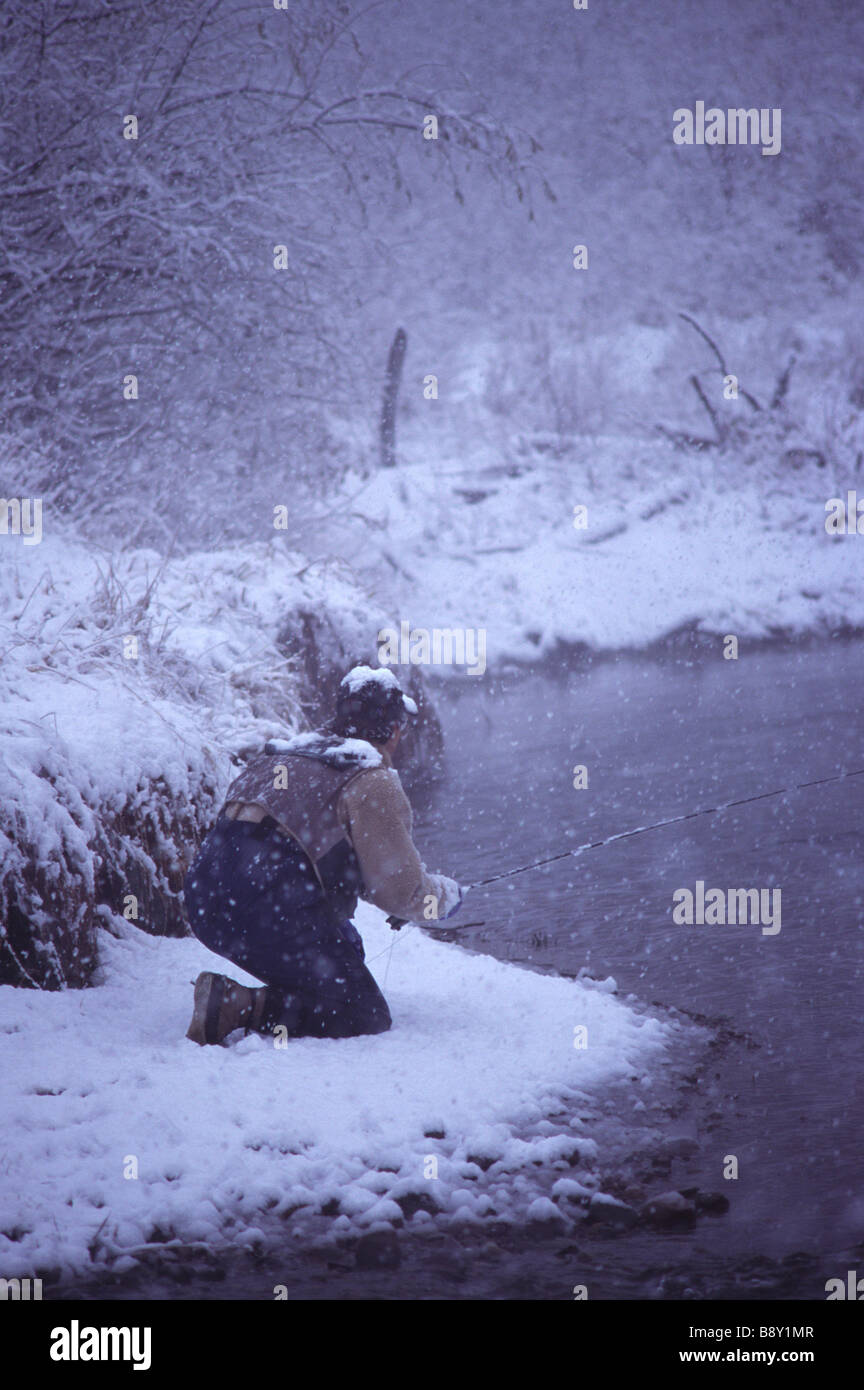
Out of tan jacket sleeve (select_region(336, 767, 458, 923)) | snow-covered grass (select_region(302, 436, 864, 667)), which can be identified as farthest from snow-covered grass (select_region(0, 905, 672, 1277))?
snow-covered grass (select_region(302, 436, 864, 667))

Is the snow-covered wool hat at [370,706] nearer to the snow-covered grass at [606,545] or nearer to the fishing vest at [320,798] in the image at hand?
the fishing vest at [320,798]

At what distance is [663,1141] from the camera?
127 inches

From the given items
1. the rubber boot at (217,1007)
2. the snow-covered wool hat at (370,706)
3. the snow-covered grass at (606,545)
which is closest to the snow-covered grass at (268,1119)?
the rubber boot at (217,1007)

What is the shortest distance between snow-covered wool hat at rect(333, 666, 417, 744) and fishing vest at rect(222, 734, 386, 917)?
95mm

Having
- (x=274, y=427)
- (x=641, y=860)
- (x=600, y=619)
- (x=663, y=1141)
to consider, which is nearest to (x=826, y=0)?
(x=600, y=619)

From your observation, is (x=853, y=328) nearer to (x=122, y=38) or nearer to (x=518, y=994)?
(x=122, y=38)

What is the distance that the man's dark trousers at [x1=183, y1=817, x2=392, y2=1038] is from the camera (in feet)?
11.8

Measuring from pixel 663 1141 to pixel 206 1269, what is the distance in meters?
1.35

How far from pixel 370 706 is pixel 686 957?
218 centimetres

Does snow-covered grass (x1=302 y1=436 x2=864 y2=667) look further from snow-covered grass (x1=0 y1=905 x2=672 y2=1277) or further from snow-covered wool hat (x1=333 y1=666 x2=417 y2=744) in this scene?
snow-covered grass (x1=0 y1=905 x2=672 y2=1277)

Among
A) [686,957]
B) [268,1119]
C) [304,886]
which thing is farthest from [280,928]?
[686,957]

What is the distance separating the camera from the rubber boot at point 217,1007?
3.50 metres

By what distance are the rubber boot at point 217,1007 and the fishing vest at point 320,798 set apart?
0.40m
